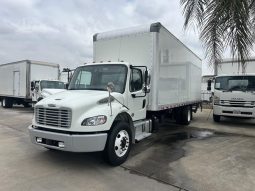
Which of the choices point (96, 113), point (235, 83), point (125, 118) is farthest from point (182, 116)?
point (96, 113)

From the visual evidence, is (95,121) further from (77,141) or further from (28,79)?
(28,79)

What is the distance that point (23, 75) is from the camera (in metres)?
17.9

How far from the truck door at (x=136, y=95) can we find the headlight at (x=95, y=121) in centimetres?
139

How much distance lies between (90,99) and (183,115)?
23.2ft

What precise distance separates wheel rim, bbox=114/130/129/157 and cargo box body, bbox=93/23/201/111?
1793 mm

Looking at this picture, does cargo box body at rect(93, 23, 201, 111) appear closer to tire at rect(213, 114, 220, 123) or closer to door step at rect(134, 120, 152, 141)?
door step at rect(134, 120, 152, 141)

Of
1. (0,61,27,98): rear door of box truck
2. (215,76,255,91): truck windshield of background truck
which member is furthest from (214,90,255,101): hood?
(0,61,27,98): rear door of box truck

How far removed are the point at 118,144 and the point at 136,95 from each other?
62.0 inches

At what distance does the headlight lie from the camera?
511 cm

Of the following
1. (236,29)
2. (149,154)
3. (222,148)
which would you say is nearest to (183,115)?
(222,148)

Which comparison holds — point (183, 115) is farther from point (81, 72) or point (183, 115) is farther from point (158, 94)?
point (81, 72)

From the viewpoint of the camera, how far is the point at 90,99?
542cm

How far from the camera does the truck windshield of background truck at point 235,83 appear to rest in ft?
38.5

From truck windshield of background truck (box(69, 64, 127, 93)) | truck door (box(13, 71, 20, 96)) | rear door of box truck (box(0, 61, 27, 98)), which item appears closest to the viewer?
truck windshield of background truck (box(69, 64, 127, 93))
